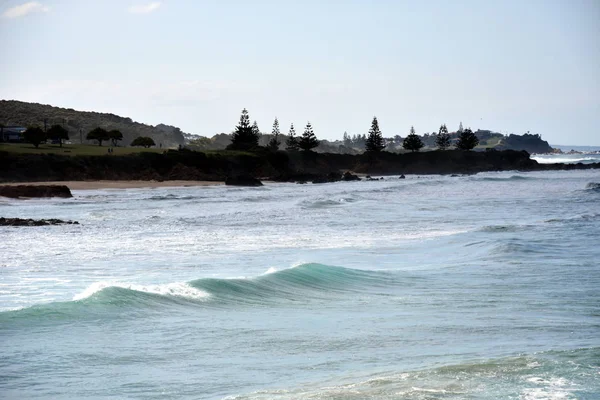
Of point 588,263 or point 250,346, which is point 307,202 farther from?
point 250,346

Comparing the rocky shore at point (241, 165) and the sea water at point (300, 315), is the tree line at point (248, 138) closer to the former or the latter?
the rocky shore at point (241, 165)

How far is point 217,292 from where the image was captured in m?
15.6

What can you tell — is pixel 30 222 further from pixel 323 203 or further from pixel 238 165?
pixel 238 165

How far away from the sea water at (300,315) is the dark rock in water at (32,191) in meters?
22.0

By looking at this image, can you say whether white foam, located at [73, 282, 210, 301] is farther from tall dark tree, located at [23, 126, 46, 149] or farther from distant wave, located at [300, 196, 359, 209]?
tall dark tree, located at [23, 126, 46, 149]

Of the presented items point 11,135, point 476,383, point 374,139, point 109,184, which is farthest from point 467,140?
point 476,383

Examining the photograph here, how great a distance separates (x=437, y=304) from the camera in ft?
47.9

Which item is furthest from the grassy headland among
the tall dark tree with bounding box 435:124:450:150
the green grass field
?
the tall dark tree with bounding box 435:124:450:150

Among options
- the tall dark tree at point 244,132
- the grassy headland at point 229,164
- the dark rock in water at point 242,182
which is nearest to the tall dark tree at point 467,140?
the grassy headland at point 229,164

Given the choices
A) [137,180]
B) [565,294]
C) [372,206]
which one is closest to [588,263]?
[565,294]

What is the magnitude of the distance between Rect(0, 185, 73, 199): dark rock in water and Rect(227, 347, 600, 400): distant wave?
43501mm

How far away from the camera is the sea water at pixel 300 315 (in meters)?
9.66

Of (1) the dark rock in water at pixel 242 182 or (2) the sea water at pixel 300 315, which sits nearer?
(2) the sea water at pixel 300 315

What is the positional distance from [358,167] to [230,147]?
21927 mm
